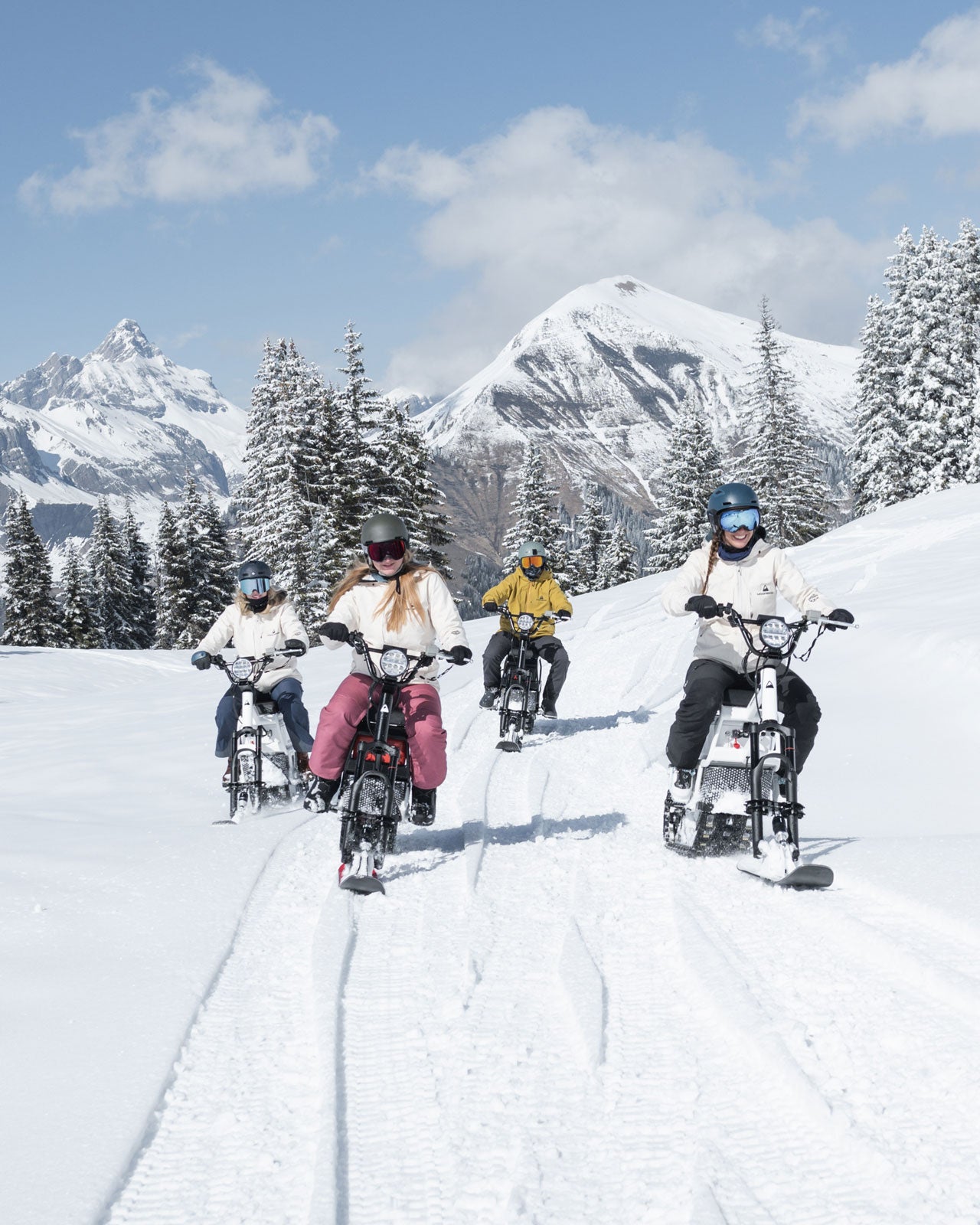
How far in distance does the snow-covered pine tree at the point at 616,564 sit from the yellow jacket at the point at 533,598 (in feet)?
139

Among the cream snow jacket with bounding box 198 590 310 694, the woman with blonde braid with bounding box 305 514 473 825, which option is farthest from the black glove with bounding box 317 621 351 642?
the cream snow jacket with bounding box 198 590 310 694

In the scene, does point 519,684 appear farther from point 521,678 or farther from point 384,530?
point 384,530

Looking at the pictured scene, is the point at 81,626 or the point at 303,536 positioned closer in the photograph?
the point at 303,536

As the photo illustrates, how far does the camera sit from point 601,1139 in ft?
9.37

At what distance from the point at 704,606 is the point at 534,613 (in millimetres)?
6279

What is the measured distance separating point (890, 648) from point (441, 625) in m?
7.31

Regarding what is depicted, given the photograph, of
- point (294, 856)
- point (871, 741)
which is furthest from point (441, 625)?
point (871, 741)

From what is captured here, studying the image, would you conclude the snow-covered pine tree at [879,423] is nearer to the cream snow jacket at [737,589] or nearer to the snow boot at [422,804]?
the cream snow jacket at [737,589]

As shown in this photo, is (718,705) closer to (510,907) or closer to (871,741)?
(510,907)

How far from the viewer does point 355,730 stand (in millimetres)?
5875

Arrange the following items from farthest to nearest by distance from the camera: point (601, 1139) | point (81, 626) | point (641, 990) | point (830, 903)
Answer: point (81, 626) → point (830, 903) → point (641, 990) → point (601, 1139)

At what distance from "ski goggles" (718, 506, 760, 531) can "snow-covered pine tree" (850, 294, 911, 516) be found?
42918 mm

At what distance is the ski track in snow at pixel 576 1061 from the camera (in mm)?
2605

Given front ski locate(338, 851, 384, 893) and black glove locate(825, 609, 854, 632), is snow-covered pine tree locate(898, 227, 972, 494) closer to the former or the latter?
black glove locate(825, 609, 854, 632)
